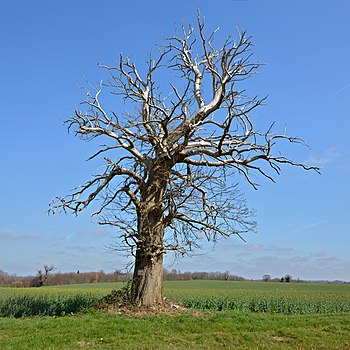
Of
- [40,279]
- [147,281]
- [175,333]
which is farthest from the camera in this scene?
[40,279]

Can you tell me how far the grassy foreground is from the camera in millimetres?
11633

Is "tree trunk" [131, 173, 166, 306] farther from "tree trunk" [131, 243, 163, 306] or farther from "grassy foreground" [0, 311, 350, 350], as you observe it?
"grassy foreground" [0, 311, 350, 350]

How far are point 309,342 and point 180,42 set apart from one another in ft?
41.7

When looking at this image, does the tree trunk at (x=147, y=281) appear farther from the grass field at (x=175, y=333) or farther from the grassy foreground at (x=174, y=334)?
the grassy foreground at (x=174, y=334)

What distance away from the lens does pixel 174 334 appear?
500 inches

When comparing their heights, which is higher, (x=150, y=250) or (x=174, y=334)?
(x=150, y=250)

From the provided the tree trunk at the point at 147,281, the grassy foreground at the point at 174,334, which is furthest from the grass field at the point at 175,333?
the tree trunk at the point at 147,281

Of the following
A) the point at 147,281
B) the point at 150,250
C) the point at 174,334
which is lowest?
the point at 174,334

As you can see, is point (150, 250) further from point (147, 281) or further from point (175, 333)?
point (175, 333)

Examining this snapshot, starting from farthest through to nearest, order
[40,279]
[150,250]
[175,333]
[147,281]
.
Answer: [40,279] < [150,250] < [147,281] < [175,333]

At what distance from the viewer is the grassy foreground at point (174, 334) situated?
38.2ft

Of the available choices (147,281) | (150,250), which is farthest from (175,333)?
(150,250)

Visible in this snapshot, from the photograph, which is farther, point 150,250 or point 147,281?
point 150,250

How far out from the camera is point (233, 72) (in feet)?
57.7
